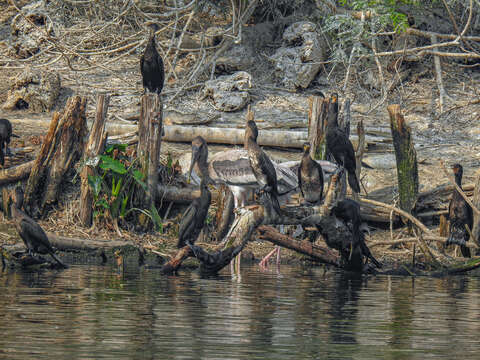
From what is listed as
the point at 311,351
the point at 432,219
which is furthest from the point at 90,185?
the point at 311,351

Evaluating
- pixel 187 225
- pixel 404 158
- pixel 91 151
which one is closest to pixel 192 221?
pixel 187 225

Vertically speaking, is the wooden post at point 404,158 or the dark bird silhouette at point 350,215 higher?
the wooden post at point 404,158

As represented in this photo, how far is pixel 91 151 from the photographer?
12.0 metres

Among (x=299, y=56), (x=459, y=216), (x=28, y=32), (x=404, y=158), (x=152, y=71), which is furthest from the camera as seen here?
(x=28, y=32)

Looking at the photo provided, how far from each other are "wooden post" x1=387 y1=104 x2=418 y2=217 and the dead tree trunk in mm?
4383

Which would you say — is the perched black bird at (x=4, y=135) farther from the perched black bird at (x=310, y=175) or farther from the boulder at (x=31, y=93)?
the perched black bird at (x=310, y=175)

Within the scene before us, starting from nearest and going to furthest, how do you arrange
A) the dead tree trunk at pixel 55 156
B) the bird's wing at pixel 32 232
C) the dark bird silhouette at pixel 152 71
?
the bird's wing at pixel 32 232, the dead tree trunk at pixel 55 156, the dark bird silhouette at pixel 152 71

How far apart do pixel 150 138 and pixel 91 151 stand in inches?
32.8

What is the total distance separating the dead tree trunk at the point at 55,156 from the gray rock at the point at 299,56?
6.52 m

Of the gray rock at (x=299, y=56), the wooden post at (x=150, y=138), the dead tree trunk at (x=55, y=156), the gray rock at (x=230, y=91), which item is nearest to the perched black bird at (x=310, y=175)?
the wooden post at (x=150, y=138)

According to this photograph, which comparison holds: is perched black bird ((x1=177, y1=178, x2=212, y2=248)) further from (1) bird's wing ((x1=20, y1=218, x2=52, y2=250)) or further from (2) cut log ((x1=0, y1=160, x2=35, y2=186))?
(2) cut log ((x1=0, y1=160, x2=35, y2=186))

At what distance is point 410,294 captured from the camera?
27.6 ft

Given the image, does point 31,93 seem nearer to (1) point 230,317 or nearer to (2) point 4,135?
(2) point 4,135

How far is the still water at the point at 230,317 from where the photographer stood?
5172 mm
